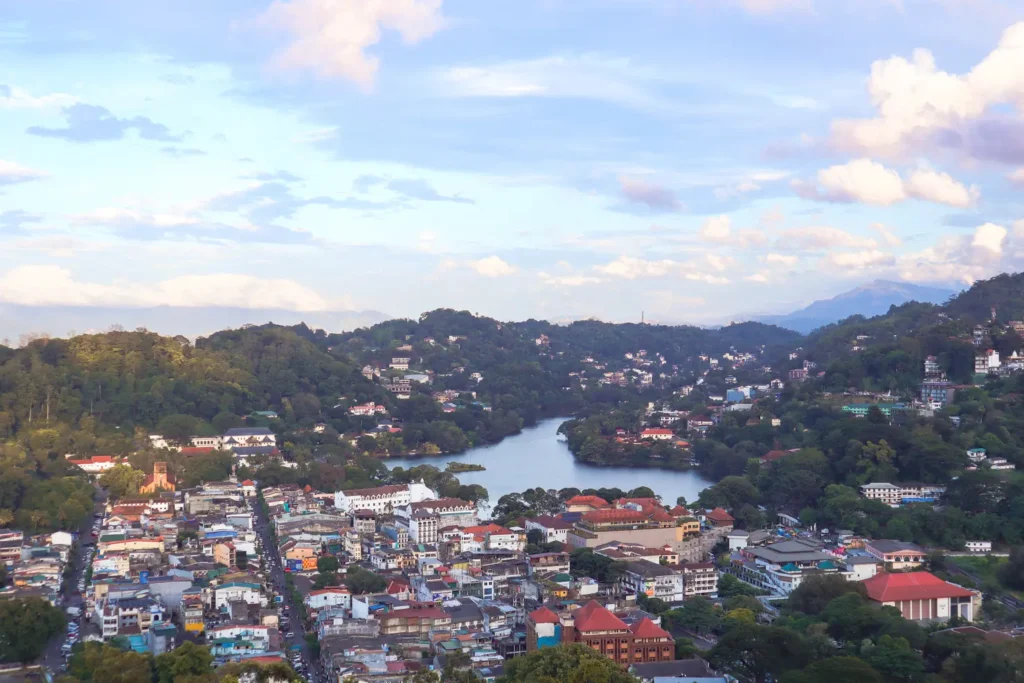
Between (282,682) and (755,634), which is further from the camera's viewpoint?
(755,634)

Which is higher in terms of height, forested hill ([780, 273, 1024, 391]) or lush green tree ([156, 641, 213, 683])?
forested hill ([780, 273, 1024, 391])

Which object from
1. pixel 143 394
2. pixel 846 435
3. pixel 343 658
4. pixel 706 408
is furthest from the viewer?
pixel 706 408

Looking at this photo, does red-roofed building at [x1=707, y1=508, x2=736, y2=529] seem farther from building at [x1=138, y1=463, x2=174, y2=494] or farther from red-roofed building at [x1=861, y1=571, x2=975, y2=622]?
building at [x1=138, y1=463, x2=174, y2=494]

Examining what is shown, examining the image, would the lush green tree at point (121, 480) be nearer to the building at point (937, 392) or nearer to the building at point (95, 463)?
the building at point (95, 463)

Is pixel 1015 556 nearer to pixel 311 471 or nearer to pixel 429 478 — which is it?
pixel 429 478

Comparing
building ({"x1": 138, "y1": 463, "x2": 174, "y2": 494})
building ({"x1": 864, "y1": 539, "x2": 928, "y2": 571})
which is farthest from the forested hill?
building ({"x1": 138, "y1": 463, "x2": 174, "y2": 494})

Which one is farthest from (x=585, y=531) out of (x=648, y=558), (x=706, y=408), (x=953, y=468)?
(x=706, y=408)

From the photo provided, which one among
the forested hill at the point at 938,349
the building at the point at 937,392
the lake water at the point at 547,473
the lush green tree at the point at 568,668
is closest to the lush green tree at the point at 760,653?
the lush green tree at the point at 568,668
